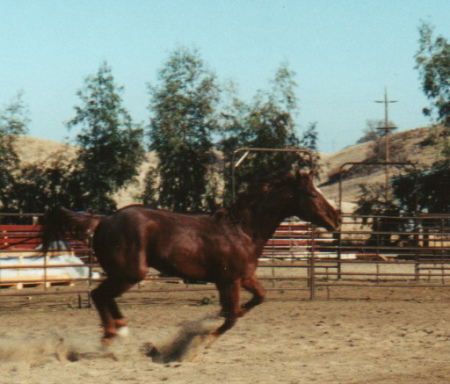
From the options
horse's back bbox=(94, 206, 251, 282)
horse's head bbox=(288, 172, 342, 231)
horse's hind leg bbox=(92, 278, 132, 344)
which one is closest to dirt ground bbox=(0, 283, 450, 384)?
horse's hind leg bbox=(92, 278, 132, 344)

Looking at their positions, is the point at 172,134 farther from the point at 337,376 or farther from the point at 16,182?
the point at 337,376

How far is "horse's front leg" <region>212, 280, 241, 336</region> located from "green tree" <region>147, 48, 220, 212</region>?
1728cm

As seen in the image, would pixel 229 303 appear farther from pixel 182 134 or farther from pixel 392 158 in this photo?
pixel 392 158

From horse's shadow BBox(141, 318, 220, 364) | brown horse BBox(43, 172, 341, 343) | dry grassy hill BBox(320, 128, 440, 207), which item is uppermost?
dry grassy hill BBox(320, 128, 440, 207)

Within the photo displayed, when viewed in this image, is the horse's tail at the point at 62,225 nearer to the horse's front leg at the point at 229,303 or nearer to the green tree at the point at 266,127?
the horse's front leg at the point at 229,303

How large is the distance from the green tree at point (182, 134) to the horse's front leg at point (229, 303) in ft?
56.7

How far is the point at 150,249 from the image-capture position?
21.4 feet

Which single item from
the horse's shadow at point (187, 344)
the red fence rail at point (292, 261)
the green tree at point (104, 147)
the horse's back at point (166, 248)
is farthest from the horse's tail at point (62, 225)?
the green tree at point (104, 147)

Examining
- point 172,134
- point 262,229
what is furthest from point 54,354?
point 172,134

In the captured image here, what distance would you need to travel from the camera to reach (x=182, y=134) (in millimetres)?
24297

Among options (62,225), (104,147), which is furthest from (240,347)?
(104,147)

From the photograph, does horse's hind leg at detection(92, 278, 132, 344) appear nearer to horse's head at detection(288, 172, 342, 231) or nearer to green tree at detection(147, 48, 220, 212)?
horse's head at detection(288, 172, 342, 231)

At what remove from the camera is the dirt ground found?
5.54m

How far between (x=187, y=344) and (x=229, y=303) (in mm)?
505
